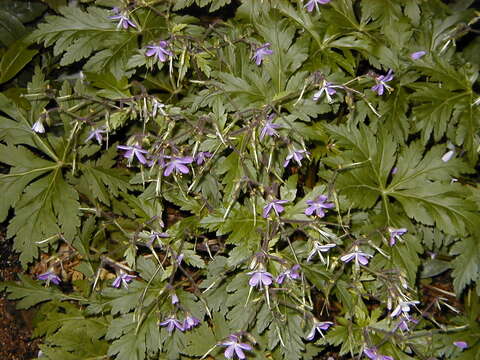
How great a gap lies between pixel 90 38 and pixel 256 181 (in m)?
1.27

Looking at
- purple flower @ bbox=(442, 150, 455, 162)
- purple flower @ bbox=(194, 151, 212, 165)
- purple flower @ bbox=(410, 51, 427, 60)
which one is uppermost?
purple flower @ bbox=(410, 51, 427, 60)

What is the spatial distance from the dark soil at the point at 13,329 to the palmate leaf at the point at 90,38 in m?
1.31

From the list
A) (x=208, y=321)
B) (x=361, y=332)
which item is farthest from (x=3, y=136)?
(x=361, y=332)

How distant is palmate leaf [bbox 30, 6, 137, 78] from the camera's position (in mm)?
2939

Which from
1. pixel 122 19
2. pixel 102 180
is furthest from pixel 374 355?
pixel 122 19

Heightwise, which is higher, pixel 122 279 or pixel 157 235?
pixel 157 235

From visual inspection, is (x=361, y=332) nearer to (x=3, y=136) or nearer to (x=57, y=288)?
(x=57, y=288)

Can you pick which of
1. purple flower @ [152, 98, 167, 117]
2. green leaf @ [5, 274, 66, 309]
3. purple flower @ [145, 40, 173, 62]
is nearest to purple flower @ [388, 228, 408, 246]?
purple flower @ [152, 98, 167, 117]

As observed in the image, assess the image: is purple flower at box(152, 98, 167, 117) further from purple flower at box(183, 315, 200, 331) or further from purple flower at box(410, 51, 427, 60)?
purple flower at box(410, 51, 427, 60)

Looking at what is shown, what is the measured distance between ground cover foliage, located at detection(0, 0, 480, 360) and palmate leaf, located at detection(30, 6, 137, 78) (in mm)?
10

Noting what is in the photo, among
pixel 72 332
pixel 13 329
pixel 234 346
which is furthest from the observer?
pixel 13 329

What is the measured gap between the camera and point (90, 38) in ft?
9.75

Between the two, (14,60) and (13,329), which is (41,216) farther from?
(14,60)

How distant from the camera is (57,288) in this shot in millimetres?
3150
